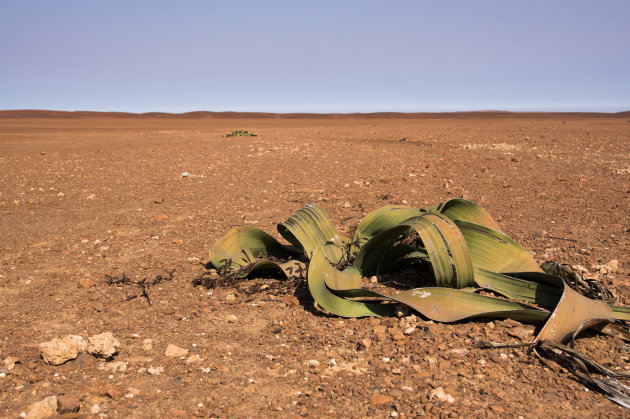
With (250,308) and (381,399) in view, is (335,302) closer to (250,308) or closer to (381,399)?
(250,308)

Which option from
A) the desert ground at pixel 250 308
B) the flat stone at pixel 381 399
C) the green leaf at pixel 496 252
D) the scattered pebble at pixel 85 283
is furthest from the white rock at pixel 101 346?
the green leaf at pixel 496 252

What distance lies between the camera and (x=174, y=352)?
2092 mm

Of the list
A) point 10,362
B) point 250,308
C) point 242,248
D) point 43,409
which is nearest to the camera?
point 43,409

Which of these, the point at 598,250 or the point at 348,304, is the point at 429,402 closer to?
the point at 348,304

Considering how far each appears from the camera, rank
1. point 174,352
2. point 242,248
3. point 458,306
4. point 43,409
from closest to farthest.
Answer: point 43,409 < point 174,352 < point 458,306 < point 242,248

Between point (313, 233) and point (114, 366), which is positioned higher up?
point (313, 233)

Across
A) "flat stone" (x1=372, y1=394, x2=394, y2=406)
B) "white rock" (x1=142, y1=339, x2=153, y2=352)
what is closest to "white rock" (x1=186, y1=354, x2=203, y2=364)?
"white rock" (x1=142, y1=339, x2=153, y2=352)

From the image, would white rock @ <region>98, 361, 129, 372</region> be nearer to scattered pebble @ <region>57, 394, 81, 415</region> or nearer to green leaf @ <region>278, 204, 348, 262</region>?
scattered pebble @ <region>57, 394, 81, 415</region>

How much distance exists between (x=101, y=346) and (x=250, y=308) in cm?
73

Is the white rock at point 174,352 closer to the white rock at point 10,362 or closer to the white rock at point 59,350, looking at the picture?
the white rock at point 59,350

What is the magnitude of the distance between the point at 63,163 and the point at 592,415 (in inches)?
253

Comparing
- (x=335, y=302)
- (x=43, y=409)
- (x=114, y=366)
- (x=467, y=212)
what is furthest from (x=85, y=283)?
(x=467, y=212)

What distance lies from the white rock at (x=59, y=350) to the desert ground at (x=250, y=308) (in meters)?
0.03

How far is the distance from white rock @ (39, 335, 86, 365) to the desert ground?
0.10ft
